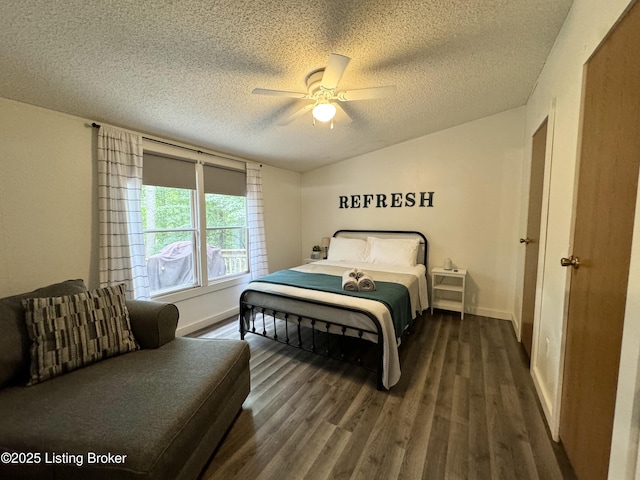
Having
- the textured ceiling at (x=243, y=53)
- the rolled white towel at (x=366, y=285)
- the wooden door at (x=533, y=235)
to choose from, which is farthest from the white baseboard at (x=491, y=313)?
the textured ceiling at (x=243, y=53)

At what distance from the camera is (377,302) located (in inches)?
81.5

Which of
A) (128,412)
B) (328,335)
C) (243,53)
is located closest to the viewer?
(128,412)

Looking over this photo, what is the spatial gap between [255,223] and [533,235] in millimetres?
3170

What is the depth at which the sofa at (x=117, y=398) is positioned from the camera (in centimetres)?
98

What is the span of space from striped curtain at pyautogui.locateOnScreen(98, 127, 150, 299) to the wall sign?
9.50 feet

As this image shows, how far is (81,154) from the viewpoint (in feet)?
7.18

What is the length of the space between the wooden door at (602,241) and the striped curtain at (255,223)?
10.6ft

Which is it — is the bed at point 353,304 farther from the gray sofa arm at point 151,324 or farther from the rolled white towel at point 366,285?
the gray sofa arm at point 151,324

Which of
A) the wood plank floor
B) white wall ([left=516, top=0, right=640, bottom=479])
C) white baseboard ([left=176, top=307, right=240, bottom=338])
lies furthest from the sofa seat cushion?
white wall ([left=516, top=0, right=640, bottom=479])

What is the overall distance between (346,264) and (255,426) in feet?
7.38

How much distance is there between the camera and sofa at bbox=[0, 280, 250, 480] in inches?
38.6

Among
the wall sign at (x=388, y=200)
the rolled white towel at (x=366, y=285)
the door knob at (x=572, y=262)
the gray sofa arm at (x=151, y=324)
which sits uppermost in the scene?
the wall sign at (x=388, y=200)

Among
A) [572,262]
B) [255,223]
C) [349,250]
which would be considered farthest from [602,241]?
[255,223]

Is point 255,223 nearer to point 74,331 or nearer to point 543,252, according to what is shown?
point 74,331
